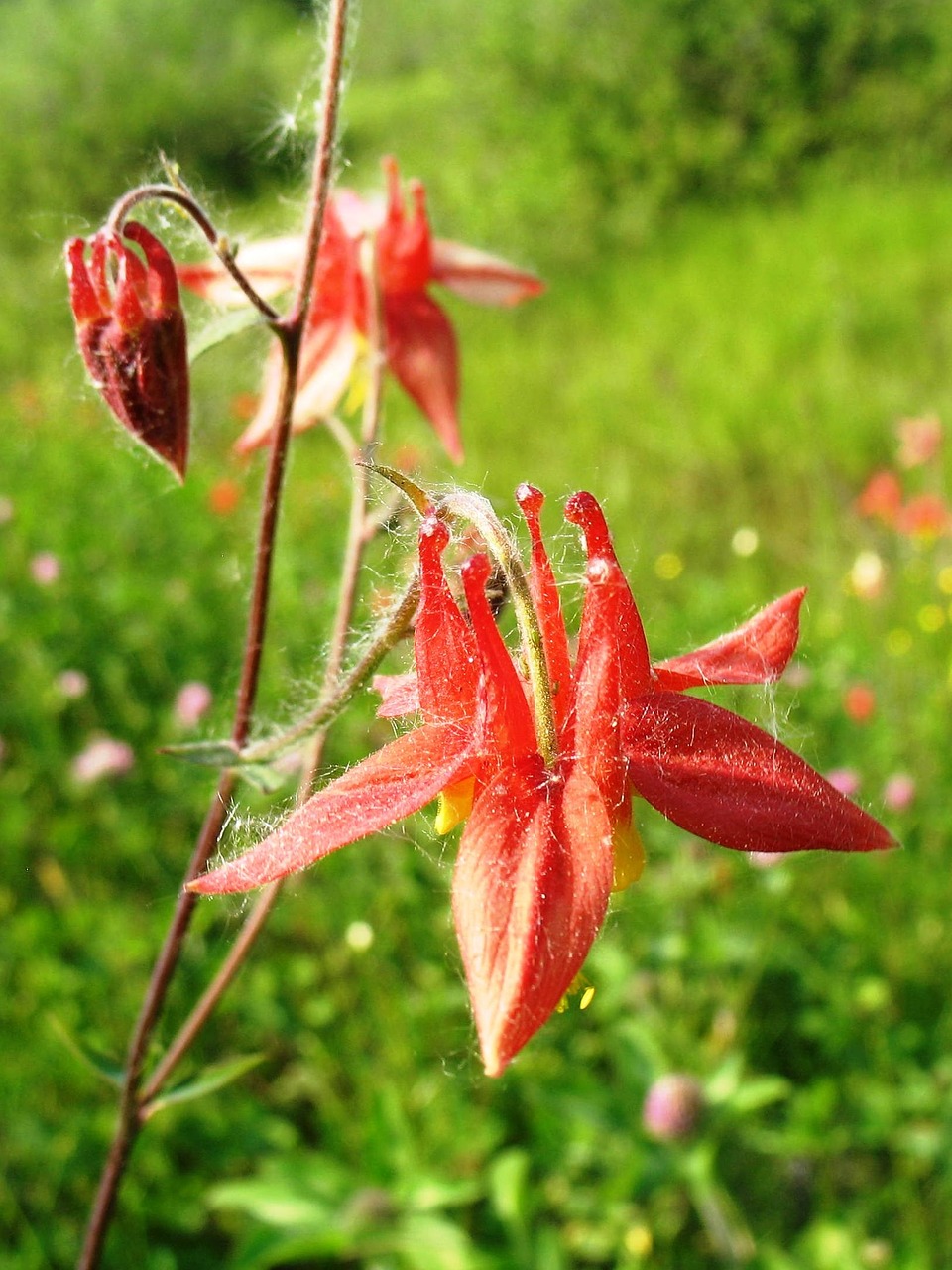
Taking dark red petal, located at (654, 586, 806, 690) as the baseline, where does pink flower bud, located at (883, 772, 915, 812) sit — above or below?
below

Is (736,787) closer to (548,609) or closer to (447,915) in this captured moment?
(548,609)

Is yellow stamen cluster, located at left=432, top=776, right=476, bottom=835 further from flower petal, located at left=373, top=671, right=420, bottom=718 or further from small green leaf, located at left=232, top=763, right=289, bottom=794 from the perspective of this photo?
small green leaf, located at left=232, top=763, right=289, bottom=794

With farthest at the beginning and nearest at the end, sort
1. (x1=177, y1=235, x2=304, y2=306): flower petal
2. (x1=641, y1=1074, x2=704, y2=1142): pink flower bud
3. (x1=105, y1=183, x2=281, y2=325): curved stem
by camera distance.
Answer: (x1=641, y1=1074, x2=704, y2=1142): pink flower bud < (x1=177, y1=235, x2=304, y2=306): flower petal < (x1=105, y1=183, x2=281, y2=325): curved stem

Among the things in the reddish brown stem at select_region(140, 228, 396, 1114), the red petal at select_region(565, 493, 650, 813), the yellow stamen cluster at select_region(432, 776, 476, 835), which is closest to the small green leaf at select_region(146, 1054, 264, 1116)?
the reddish brown stem at select_region(140, 228, 396, 1114)

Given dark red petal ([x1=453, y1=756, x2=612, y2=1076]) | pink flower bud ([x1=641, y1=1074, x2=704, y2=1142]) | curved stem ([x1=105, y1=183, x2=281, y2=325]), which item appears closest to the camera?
dark red petal ([x1=453, y1=756, x2=612, y2=1076])

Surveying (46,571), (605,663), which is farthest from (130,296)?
(46,571)

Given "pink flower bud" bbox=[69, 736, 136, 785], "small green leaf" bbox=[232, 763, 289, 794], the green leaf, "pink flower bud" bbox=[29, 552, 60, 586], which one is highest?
the green leaf
